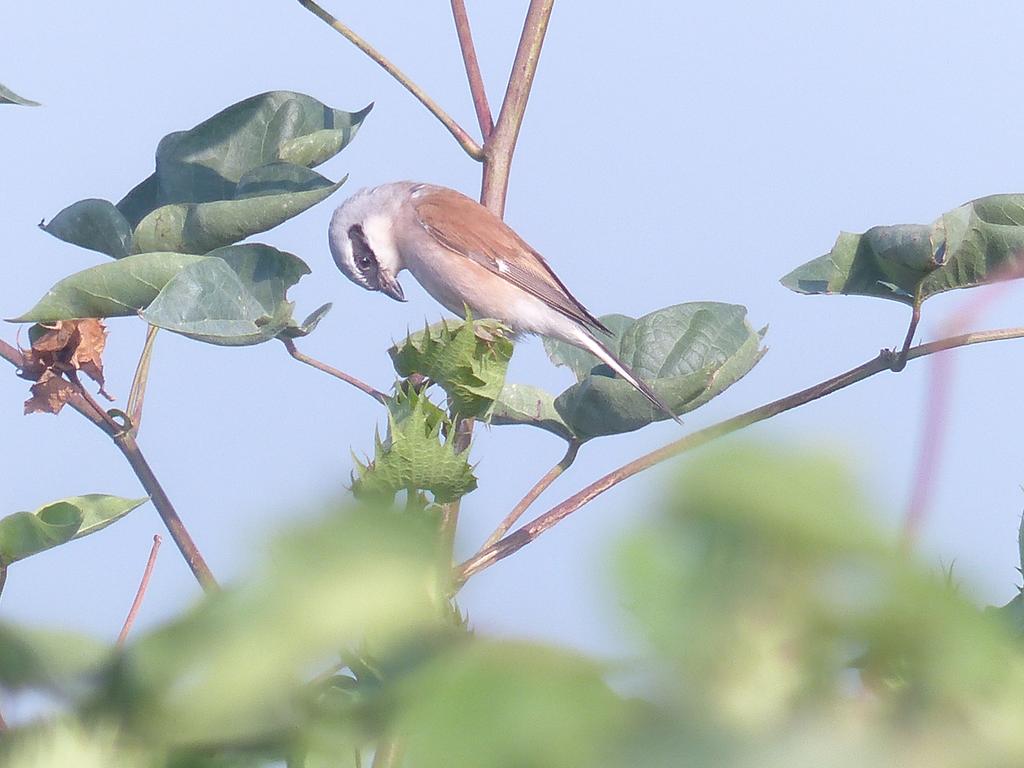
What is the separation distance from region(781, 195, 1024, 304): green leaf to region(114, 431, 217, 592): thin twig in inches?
24.0

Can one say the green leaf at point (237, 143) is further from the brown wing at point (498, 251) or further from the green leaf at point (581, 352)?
the brown wing at point (498, 251)

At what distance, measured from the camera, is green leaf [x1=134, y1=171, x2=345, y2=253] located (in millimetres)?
1094

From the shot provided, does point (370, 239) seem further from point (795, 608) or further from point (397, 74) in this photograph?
point (795, 608)

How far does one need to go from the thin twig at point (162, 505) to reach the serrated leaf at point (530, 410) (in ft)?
1.14

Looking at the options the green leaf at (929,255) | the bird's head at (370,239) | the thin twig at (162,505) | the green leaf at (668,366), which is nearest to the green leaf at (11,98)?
the thin twig at (162,505)

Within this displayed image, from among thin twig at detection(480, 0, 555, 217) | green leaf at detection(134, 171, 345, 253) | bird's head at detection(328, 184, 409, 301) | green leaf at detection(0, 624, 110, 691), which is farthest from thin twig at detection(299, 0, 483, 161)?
bird's head at detection(328, 184, 409, 301)

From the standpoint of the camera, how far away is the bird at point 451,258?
317 centimetres

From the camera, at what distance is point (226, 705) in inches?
8.4

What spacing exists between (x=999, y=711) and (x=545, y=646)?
A: 2.9 inches

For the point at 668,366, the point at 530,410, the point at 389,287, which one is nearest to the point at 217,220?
the point at 530,410

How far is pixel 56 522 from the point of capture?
821 millimetres

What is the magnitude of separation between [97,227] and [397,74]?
0.34 metres

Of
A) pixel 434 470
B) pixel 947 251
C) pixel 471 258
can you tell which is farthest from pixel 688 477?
pixel 471 258

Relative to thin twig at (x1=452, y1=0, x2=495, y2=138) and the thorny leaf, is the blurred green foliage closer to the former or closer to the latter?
the thorny leaf
